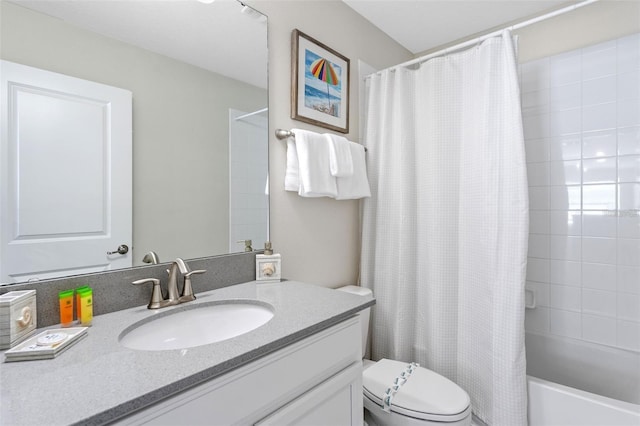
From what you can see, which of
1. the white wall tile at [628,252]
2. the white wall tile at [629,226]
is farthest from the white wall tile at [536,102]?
the white wall tile at [628,252]

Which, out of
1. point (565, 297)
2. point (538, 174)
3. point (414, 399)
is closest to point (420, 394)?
point (414, 399)

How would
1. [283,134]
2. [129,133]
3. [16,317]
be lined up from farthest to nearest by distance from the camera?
[283,134] < [129,133] < [16,317]

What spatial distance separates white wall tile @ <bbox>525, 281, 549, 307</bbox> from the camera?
200cm

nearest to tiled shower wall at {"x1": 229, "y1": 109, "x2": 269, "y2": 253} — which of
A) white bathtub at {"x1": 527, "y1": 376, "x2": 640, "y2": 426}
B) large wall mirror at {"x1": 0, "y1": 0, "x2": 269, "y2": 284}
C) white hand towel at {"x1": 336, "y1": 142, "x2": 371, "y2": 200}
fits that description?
large wall mirror at {"x1": 0, "y1": 0, "x2": 269, "y2": 284}

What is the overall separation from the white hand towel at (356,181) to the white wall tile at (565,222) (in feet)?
3.81

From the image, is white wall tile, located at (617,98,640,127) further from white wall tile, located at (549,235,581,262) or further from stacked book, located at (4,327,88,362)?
stacked book, located at (4,327,88,362)

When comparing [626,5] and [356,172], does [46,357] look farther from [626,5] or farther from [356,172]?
[626,5]

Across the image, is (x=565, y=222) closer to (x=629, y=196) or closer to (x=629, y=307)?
(x=629, y=196)

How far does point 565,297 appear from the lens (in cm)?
194

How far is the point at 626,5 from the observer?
1.78 meters

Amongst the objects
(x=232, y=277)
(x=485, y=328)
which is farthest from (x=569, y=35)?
(x=232, y=277)

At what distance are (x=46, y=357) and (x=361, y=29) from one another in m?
2.20

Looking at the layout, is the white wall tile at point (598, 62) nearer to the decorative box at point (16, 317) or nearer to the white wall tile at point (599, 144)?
the white wall tile at point (599, 144)

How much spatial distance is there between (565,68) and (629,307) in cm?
141
